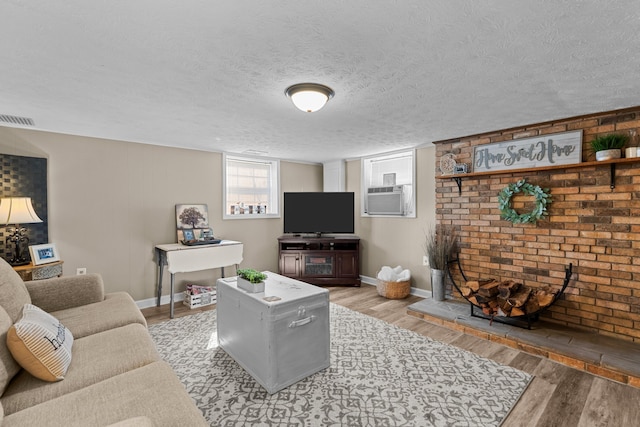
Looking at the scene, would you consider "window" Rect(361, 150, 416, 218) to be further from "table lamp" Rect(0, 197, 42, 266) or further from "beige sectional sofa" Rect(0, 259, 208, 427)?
"table lamp" Rect(0, 197, 42, 266)

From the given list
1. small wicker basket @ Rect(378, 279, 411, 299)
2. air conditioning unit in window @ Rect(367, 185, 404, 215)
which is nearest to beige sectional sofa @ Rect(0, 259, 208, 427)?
small wicker basket @ Rect(378, 279, 411, 299)

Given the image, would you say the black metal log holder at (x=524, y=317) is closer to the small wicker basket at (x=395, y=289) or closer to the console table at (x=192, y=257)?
the small wicker basket at (x=395, y=289)

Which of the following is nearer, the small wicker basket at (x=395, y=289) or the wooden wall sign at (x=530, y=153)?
the wooden wall sign at (x=530, y=153)

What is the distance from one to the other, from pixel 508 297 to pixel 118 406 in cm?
314

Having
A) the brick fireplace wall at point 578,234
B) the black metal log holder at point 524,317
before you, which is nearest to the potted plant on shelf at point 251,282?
the black metal log holder at point 524,317

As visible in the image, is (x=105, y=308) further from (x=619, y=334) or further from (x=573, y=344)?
(x=619, y=334)

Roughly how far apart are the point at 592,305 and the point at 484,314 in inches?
35.1

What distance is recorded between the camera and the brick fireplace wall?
2604mm

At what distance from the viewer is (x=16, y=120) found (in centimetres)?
277

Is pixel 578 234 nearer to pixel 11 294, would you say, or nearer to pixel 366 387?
pixel 366 387

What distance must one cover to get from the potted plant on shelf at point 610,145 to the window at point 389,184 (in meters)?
1.94

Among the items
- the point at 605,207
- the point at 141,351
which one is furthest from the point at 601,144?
the point at 141,351

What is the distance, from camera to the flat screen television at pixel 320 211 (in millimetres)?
4891

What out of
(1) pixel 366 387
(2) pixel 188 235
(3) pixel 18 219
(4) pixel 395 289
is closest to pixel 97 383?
(1) pixel 366 387
